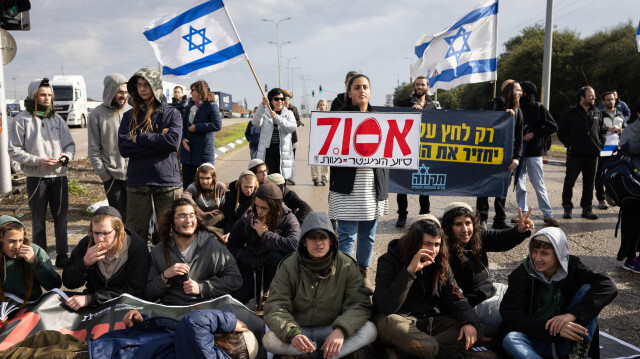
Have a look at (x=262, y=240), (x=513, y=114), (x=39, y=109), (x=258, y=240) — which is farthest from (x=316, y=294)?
(x=513, y=114)

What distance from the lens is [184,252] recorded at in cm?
381

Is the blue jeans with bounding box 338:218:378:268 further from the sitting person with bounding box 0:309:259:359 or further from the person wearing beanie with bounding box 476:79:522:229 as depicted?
the person wearing beanie with bounding box 476:79:522:229


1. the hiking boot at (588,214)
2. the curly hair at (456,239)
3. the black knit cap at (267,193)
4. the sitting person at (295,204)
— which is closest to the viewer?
the curly hair at (456,239)

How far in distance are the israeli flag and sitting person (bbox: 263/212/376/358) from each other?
10.0 feet

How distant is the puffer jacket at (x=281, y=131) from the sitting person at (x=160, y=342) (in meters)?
4.26

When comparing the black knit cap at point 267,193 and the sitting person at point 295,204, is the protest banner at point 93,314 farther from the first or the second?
the sitting person at point 295,204

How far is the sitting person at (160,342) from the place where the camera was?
2803 mm

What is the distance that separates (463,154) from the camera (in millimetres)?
6699

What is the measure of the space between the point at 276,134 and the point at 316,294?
4.90 meters

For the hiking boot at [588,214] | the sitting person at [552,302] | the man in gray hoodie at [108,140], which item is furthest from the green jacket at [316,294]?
the hiking boot at [588,214]

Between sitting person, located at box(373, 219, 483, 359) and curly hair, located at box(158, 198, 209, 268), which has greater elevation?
curly hair, located at box(158, 198, 209, 268)

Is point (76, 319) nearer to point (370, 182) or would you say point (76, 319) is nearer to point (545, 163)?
point (370, 182)

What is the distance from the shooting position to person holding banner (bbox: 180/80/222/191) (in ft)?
23.1

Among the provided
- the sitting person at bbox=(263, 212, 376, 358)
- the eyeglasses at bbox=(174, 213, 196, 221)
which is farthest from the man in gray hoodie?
the sitting person at bbox=(263, 212, 376, 358)
